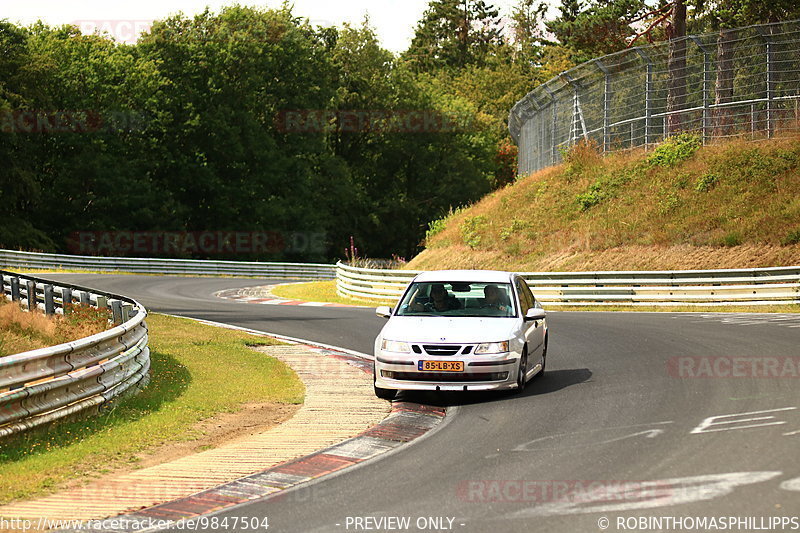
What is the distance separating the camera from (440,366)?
37.9 feet

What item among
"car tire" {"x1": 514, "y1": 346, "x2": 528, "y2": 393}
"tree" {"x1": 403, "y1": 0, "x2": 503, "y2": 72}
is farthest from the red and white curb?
"tree" {"x1": 403, "y1": 0, "x2": 503, "y2": 72}

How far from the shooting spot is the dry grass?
14.7 meters

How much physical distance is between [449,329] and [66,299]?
9857 mm

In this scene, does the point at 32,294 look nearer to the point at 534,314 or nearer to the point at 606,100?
the point at 534,314

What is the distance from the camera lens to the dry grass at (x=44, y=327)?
1471 centimetres

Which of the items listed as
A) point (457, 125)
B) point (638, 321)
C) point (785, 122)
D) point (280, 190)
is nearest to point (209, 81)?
point (280, 190)

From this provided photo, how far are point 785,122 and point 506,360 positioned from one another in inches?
920

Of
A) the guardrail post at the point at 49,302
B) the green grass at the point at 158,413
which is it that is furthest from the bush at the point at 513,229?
the guardrail post at the point at 49,302

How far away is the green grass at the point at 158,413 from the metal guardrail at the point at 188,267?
1275 inches

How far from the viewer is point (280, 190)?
7112 centimetres

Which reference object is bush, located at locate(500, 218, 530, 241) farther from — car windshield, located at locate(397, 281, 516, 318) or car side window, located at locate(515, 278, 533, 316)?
car windshield, located at locate(397, 281, 516, 318)

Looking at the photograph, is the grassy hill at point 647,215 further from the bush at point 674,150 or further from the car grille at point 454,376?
the car grille at point 454,376

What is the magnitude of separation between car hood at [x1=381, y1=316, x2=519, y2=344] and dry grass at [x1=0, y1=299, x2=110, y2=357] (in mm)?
5459

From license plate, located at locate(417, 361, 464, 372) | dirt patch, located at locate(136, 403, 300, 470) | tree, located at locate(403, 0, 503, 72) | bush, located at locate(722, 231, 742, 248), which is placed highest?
tree, located at locate(403, 0, 503, 72)
